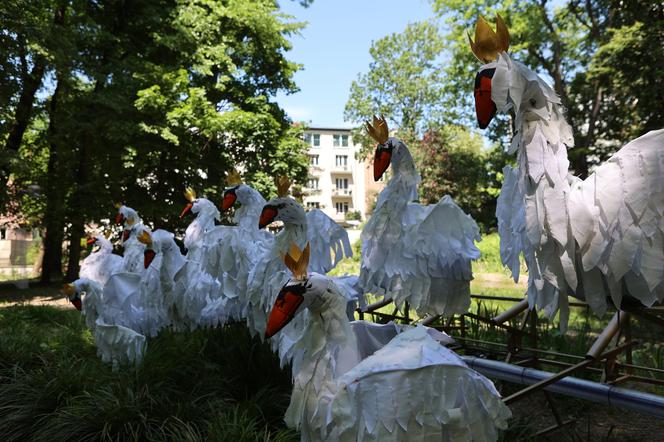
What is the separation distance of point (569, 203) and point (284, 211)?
7.79 ft

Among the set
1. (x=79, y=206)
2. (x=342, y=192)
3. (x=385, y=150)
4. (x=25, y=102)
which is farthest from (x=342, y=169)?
(x=385, y=150)

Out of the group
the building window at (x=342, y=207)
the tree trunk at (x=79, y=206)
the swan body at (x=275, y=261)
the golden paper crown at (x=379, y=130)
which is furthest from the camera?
the building window at (x=342, y=207)

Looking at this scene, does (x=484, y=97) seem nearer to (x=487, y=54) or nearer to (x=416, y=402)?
(x=487, y=54)

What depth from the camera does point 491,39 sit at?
2332mm

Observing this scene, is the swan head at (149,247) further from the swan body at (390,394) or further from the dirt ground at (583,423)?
the dirt ground at (583,423)

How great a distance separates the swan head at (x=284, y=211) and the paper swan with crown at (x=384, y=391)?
1817mm

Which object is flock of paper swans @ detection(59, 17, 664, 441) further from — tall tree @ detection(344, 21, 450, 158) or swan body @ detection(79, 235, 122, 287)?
tall tree @ detection(344, 21, 450, 158)

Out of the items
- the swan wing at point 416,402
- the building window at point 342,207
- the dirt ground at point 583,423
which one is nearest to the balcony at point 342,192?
the building window at point 342,207

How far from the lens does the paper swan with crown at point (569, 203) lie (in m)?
2.15

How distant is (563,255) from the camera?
7.32 ft

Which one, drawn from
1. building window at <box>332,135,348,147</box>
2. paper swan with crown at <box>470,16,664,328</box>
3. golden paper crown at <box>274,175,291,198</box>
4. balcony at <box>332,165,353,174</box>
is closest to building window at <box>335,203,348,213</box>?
balcony at <box>332,165,353,174</box>

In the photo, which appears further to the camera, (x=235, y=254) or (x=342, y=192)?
(x=342, y=192)

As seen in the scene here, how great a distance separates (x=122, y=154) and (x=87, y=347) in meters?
8.68

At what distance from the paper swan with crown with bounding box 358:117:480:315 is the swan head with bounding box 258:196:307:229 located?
573mm
